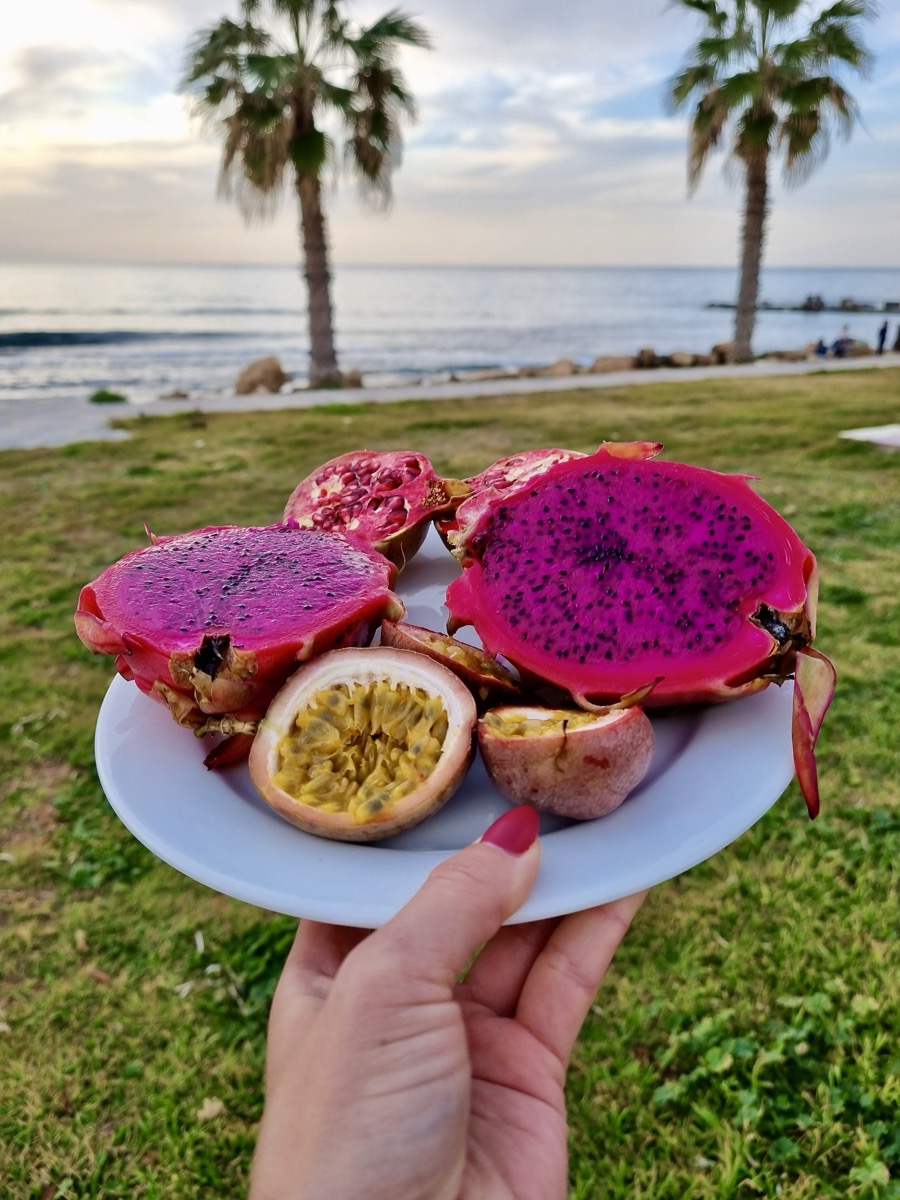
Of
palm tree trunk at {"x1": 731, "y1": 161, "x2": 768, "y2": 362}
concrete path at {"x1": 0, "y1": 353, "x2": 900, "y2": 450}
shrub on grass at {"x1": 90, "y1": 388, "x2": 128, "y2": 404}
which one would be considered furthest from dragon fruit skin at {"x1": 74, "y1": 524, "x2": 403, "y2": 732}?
palm tree trunk at {"x1": 731, "y1": 161, "x2": 768, "y2": 362}

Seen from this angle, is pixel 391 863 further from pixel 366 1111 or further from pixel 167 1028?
pixel 167 1028

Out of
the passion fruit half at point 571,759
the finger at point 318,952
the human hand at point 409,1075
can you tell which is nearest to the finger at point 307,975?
the finger at point 318,952

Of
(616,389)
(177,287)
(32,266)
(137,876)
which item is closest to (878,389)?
(616,389)

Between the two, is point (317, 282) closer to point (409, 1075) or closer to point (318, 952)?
point (318, 952)

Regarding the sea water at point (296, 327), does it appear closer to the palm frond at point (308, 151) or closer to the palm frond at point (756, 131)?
the palm frond at point (308, 151)

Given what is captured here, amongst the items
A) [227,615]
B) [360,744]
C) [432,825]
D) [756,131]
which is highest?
[756,131]

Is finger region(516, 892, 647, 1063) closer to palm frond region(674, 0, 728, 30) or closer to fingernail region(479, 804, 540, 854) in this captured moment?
fingernail region(479, 804, 540, 854)

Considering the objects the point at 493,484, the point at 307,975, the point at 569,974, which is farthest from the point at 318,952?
the point at 493,484
